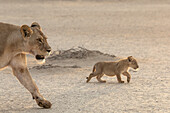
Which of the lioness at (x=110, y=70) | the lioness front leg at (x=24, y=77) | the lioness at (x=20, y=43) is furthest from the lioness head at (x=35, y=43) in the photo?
the lioness at (x=110, y=70)

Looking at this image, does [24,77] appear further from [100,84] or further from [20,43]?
[100,84]

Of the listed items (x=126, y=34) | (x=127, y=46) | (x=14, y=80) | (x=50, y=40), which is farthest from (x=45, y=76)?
(x=126, y=34)

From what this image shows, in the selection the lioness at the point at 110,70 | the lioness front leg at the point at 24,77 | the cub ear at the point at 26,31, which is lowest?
the lioness at the point at 110,70

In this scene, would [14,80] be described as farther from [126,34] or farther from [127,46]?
[126,34]

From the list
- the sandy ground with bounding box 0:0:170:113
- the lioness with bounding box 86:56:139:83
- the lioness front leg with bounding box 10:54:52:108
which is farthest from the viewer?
the lioness with bounding box 86:56:139:83

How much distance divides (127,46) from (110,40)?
2.16m

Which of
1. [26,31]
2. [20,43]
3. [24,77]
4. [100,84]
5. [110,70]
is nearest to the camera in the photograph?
[26,31]

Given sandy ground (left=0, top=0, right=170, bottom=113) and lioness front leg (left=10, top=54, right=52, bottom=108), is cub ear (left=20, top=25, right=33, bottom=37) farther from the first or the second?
sandy ground (left=0, top=0, right=170, bottom=113)

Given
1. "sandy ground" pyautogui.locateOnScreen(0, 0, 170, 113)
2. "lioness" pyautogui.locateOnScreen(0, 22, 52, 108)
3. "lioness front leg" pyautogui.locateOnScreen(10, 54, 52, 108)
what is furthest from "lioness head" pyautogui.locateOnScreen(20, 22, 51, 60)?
"sandy ground" pyautogui.locateOnScreen(0, 0, 170, 113)

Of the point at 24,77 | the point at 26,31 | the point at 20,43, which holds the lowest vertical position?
the point at 24,77

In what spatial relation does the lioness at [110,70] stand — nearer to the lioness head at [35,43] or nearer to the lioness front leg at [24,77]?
the lioness front leg at [24,77]

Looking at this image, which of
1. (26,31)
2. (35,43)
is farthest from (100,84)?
(26,31)

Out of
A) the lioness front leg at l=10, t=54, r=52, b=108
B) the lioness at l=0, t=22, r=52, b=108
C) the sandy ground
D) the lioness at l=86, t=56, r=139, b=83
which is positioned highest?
the lioness at l=0, t=22, r=52, b=108

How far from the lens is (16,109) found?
317 inches
